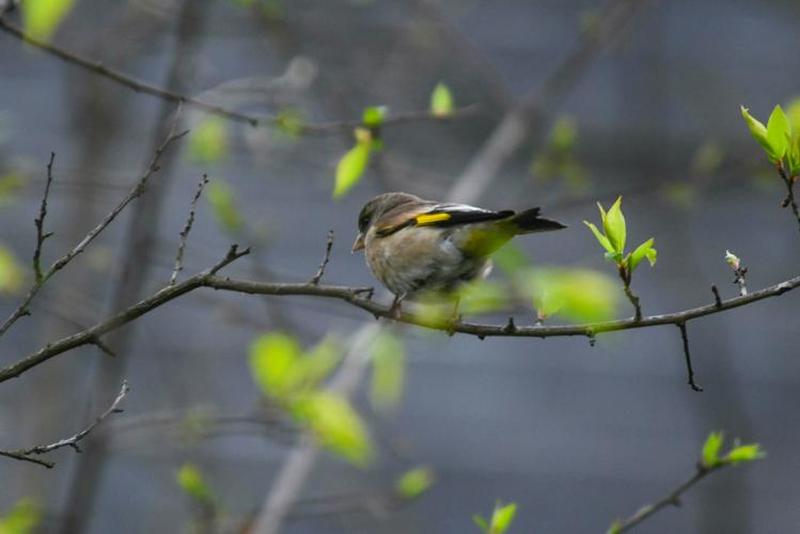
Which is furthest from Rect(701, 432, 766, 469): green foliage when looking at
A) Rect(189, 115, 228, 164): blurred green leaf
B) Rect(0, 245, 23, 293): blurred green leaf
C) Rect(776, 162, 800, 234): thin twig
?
Rect(189, 115, 228, 164): blurred green leaf

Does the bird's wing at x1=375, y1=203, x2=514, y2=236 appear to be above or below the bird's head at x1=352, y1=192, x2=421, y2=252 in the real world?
below

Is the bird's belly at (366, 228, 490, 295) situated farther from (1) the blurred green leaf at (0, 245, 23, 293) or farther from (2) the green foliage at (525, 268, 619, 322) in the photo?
(1) the blurred green leaf at (0, 245, 23, 293)

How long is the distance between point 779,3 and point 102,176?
5.64 metres

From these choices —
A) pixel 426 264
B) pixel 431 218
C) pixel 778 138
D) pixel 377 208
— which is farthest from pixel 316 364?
pixel 778 138

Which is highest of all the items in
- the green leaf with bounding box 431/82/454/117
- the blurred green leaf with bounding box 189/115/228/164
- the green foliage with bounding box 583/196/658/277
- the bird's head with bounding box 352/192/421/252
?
the blurred green leaf with bounding box 189/115/228/164

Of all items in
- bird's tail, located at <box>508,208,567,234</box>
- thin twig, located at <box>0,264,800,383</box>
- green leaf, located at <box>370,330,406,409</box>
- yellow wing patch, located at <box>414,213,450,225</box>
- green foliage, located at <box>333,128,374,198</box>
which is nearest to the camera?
thin twig, located at <box>0,264,800,383</box>

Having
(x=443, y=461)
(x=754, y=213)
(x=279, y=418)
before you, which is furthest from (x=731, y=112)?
(x=279, y=418)

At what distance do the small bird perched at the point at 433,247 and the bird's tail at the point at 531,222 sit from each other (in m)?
0.16

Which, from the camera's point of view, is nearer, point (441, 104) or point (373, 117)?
point (373, 117)

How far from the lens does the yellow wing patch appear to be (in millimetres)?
3589

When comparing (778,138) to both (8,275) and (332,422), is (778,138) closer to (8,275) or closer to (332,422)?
(332,422)

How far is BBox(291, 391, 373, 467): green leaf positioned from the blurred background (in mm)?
2376

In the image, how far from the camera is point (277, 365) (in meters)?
3.59

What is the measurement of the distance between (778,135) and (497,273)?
145 inches
